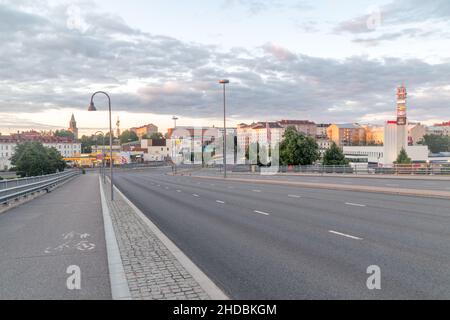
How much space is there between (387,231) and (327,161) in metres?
59.2

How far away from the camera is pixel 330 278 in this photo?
21.7ft

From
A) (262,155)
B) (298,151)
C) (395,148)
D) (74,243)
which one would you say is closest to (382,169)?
(298,151)

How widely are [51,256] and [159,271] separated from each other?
2.92 m

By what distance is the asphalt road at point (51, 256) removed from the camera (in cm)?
616

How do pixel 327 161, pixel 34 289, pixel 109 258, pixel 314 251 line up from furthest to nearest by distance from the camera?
pixel 327 161 < pixel 314 251 < pixel 109 258 < pixel 34 289

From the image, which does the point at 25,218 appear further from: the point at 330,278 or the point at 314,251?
the point at 330,278

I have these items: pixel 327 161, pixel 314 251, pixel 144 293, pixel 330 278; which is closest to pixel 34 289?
pixel 144 293

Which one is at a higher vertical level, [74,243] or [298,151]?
[298,151]

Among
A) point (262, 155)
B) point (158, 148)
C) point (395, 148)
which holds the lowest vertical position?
point (262, 155)

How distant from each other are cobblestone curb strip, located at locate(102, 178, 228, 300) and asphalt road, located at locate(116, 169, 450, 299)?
37 cm

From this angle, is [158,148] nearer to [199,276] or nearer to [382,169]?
[382,169]

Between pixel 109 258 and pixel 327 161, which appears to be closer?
pixel 109 258

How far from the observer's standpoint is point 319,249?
343 inches
